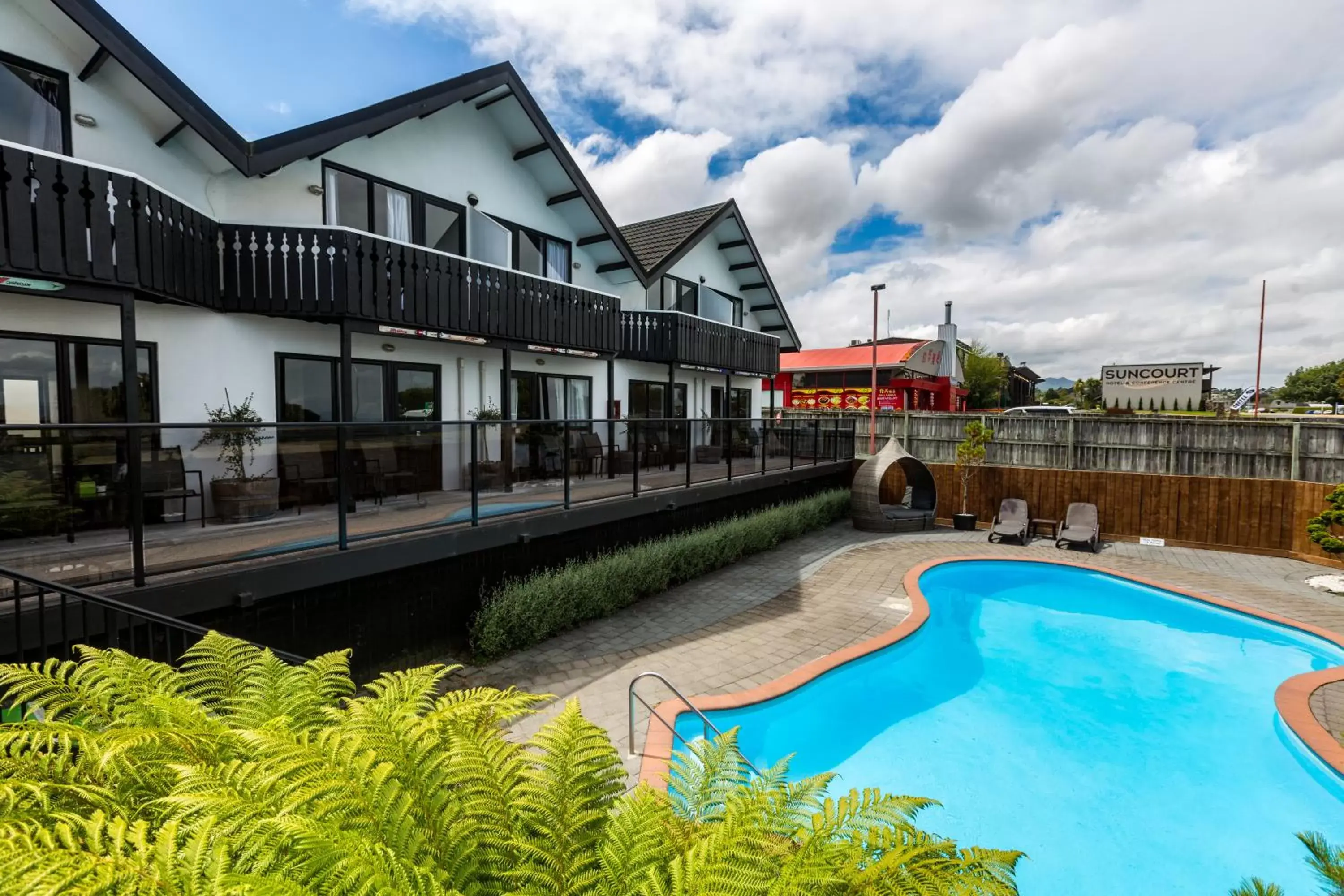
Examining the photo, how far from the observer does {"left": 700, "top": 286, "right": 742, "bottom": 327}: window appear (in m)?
18.8

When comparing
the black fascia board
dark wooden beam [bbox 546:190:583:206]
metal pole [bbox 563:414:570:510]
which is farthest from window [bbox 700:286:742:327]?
the black fascia board

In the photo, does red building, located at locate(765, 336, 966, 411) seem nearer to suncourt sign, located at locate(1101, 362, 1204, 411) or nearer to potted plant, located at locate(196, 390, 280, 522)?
suncourt sign, located at locate(1101, 362, 1204, 411)

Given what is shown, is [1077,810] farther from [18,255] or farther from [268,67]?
[268,67]

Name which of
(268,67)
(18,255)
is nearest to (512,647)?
(18,255)

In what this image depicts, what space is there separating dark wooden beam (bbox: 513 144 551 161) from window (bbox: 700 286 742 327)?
23.6 ft

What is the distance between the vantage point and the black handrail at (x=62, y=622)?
13.4ft

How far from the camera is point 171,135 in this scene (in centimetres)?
819

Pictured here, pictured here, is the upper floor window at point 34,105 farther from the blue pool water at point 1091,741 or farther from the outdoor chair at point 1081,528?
the outdoor chair at point 1081,528

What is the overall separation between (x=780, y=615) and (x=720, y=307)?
12.7 metres

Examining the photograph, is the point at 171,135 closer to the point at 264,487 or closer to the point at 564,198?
the point at 264,487

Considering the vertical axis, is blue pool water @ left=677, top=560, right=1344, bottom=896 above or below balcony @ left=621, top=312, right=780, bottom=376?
below

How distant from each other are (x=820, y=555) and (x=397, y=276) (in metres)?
10.1

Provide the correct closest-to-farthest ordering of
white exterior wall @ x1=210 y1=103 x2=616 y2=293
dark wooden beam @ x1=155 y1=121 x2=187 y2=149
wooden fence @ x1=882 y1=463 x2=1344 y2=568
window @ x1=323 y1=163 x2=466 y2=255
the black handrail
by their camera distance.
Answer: the black handrail < dark wooden beam @ x1=155 y1=121 x2=187 y2=149 < white exterior wall @ x1=210 y1=103 x2=616 y2=293 < window @ x1=323 y1=163 x2=466 y2=255 < wooden fence @ x1=882 y1=463 x2=1344 y2=568

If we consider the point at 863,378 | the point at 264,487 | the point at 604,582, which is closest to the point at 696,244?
the point at 604,582
